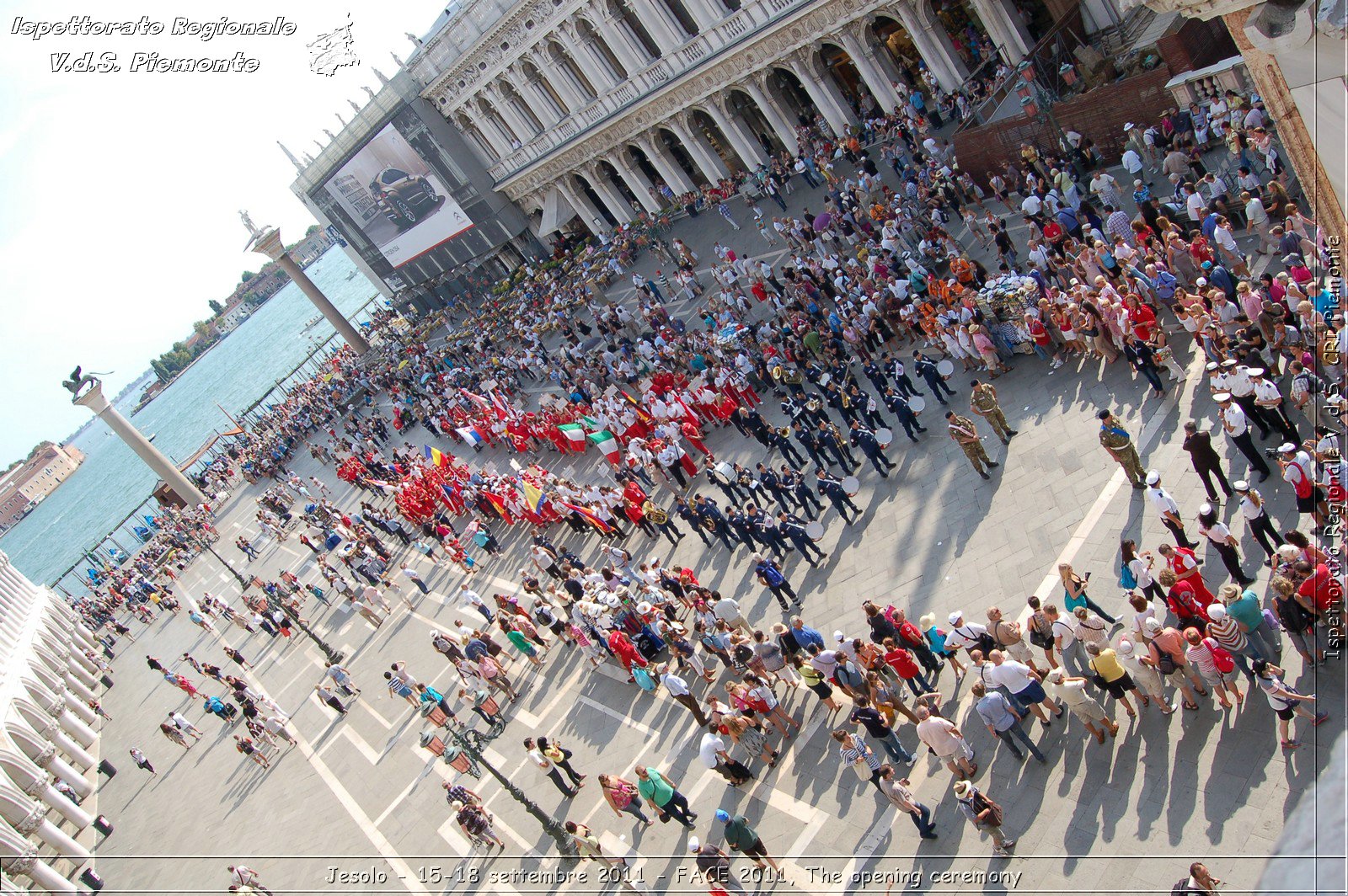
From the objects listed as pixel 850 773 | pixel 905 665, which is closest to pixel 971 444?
pixel 905 665

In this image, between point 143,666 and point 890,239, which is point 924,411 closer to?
point 890,239

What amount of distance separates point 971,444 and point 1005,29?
62.4ft

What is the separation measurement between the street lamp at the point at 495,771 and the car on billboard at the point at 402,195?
43.5m

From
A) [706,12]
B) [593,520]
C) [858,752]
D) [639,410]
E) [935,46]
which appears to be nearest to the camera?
[858,752]

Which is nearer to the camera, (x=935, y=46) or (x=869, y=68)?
(x=935, y=46)

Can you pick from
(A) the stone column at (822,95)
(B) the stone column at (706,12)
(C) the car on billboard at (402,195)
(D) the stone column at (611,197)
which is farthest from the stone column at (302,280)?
(A) the stone column at (822,95)

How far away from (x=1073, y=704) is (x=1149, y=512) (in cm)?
385

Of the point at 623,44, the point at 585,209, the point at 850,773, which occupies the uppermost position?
the point at 623,44

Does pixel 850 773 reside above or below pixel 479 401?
below

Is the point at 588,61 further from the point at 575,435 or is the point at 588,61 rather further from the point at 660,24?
the point at 575,435

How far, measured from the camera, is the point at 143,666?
3484cm

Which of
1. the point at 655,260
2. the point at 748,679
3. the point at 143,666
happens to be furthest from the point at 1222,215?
the point at 143,666

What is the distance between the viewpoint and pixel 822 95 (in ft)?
111

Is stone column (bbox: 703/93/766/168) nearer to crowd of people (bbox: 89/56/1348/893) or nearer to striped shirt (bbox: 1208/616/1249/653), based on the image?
crowd of people (bbox: 89/56/1348/893)
